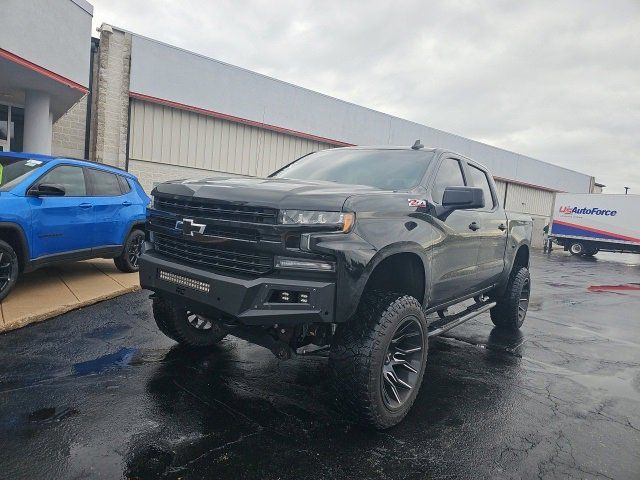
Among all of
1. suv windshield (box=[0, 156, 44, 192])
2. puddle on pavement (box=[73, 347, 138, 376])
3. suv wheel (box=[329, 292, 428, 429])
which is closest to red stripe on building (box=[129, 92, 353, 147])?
suv windshield (box=[0, 156, 44, 192])

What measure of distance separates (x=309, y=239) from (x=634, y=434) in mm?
2824

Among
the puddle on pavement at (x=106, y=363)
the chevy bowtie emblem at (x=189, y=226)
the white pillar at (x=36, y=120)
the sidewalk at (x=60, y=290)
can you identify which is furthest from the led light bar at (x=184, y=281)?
the white pillar at (x=36, y=120)

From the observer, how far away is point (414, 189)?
12.2 feet

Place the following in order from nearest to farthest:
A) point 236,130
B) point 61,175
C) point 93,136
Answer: point 61,175 < point 93,136 < point 236,130

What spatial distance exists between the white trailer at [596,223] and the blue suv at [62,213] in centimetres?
2577

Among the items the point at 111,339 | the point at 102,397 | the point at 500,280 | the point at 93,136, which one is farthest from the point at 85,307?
the point at 93,136

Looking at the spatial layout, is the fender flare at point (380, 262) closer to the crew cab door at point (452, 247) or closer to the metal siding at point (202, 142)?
the crew cab door at point (452, 247)

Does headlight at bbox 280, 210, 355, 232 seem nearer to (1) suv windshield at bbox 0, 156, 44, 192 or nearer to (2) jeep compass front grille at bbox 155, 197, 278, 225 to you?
(2) jeep compass front grille at bbox 155, 197, 278, 225

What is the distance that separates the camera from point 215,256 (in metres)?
3.08

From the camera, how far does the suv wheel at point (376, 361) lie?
2916 mm

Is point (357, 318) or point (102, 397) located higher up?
point (357, 318)

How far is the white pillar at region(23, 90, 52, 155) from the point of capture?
9398 mm

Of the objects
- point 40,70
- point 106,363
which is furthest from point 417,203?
point 40,70

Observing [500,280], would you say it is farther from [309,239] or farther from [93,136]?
[93,136]
